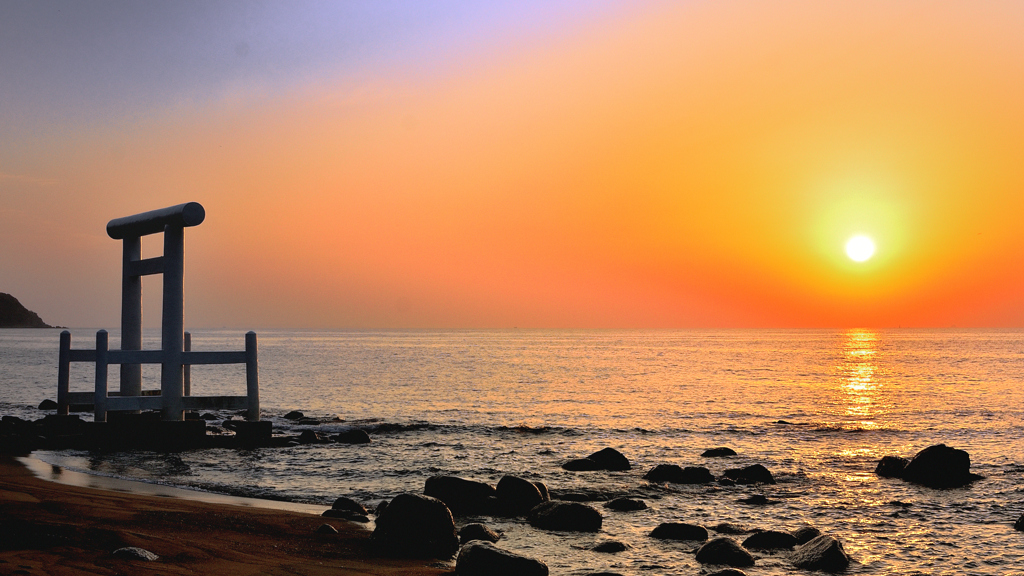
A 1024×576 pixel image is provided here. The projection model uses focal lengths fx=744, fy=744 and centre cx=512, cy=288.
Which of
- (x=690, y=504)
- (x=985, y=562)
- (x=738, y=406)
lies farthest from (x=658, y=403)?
(x=985, y=562)

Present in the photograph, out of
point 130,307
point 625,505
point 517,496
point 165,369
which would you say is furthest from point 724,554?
point 130,307

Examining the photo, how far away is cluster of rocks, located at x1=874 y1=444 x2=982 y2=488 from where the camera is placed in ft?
54.7

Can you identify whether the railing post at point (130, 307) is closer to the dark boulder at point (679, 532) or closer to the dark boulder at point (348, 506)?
the dark boulder at point (348, 506)

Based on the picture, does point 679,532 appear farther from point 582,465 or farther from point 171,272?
point 171,272

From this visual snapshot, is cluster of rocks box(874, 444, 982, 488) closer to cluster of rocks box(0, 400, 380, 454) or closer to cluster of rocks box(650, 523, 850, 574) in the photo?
cluster of rocks box(650, 523, 850, 574)

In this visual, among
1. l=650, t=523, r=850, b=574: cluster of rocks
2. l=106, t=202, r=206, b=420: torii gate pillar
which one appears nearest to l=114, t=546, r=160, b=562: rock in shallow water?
l=650, t=523, r=850, b=574: cluster of rocks

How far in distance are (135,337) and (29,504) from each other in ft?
37.5

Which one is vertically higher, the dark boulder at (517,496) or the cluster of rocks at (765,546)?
the dark boulder at (517,496)

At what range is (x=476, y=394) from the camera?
41875 millimetres

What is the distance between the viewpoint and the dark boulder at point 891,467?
1783cm

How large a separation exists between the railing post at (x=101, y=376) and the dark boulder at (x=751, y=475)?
50.1 feet

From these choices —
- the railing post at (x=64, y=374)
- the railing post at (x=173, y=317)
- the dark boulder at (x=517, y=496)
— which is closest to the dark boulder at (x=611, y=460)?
the dark boulder at (x=517, y=496)

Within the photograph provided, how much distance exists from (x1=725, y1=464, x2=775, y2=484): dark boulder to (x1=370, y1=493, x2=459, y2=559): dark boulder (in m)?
8.75

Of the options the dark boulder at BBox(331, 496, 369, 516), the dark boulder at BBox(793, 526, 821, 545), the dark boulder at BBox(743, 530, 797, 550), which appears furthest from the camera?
the dark boulder at BBox(331, 496, 369, 516)
